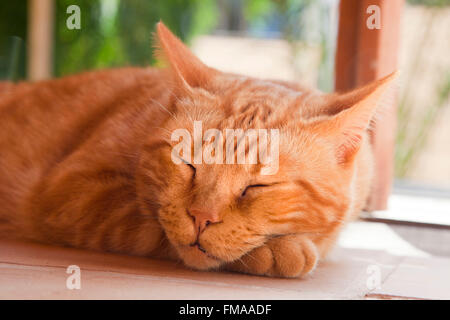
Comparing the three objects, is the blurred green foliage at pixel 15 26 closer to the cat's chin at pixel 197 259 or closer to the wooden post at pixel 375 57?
the wooden post at pixel 375 57

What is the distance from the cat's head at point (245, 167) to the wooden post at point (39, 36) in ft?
10.9

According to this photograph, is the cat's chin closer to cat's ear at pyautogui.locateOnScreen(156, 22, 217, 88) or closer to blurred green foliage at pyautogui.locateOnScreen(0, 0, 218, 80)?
cat's ear at pyautogui.locateOnScreen(156, 22, 217, 88)

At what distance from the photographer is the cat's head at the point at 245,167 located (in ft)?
4.36

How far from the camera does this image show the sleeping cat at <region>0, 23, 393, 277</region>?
134 centimetres

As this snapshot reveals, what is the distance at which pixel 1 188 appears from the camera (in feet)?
6.42

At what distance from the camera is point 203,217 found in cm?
130

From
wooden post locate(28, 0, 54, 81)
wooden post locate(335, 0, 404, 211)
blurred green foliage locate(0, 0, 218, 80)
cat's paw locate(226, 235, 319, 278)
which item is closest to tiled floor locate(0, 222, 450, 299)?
cat's paw locate(226, 235, 319, 278)

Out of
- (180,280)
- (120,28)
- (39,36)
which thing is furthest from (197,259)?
(39,36)

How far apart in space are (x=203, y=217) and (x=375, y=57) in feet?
5.13

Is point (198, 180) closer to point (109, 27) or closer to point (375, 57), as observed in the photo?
point (375, 57)

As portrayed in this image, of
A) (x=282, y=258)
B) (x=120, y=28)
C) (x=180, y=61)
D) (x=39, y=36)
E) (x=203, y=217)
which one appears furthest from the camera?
(x=39, y=36)

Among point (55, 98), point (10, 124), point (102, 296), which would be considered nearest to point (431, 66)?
point (55, 98)

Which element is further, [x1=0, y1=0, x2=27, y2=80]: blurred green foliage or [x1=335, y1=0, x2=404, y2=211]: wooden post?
[x1=0, y1=0, x2=27, y2=80]: blurred green foliage

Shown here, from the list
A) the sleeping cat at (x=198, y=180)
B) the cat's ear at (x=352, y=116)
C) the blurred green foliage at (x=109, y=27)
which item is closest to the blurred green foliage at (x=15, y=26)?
the blurred green foliage at (x=109, y=27)
